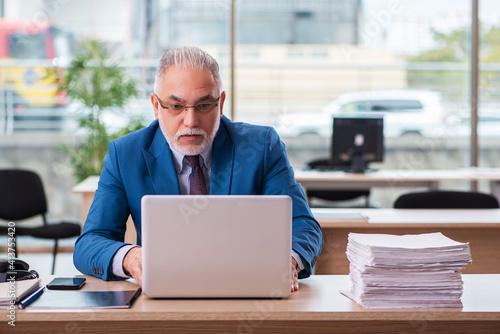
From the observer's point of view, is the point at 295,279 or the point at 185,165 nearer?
the point at 295,279

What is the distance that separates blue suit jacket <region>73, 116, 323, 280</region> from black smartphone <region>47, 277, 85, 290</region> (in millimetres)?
148

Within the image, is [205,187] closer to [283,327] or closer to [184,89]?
[184,89]

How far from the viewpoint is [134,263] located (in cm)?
149

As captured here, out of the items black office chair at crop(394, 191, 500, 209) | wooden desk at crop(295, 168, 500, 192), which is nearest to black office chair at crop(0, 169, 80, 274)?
wooden desk at crop(295, 168, 500, 192)

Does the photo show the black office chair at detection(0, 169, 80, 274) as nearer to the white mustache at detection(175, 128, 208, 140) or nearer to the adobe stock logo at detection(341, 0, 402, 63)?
the white mustache at detection(175, 128, 208, 140)

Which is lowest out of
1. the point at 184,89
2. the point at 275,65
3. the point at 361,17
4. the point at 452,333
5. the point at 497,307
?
the point at 452,333

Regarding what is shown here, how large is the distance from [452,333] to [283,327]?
45 centimetres

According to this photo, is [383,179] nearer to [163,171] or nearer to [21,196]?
[21,196]

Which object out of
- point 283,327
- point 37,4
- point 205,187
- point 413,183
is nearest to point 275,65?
point 413,183

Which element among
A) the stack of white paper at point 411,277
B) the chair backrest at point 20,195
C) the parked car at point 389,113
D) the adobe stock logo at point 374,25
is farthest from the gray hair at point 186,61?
the adobe stock logo at point 374,25

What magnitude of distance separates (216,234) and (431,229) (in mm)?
1741

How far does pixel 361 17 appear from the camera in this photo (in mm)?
5941

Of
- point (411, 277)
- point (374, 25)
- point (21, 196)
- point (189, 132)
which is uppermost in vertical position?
point (374, 25)

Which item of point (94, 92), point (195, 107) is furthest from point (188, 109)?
point (94, 92)
